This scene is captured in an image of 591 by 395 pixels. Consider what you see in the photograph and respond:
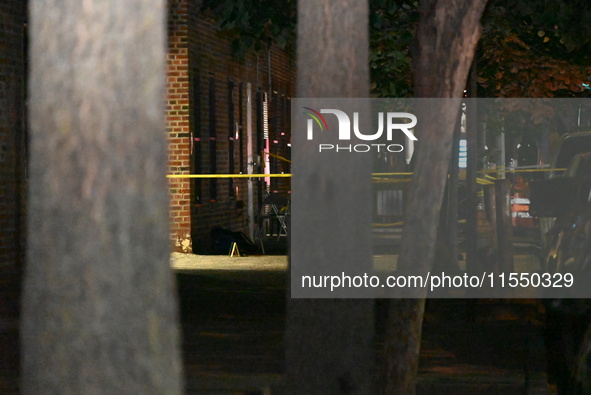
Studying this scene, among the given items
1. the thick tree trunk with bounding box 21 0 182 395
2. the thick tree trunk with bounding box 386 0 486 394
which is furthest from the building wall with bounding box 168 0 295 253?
the thick tree trunk with bounding box 21 0 182 395

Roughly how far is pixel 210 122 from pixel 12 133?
7167 mm

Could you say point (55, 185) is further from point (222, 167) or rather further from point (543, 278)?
point (222, 167)

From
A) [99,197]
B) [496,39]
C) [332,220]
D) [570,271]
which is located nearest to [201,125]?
[496,39]

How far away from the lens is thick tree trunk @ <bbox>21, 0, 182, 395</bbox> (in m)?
4.39

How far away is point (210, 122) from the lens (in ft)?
77.3

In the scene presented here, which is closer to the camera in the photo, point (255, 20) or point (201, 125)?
point (255, 20)

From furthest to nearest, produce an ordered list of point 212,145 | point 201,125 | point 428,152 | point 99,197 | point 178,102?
point 212,145 → point 201,125 → point 178,102 → point 428,152 → point 99,197

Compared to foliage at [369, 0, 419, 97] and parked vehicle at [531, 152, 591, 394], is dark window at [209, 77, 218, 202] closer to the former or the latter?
foliage at [369, 0, 419, 97]

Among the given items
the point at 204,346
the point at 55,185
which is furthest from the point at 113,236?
the point at 204,346

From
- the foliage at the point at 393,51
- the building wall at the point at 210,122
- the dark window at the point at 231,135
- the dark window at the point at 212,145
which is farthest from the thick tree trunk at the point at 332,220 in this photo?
the dark window at the point at 231,135

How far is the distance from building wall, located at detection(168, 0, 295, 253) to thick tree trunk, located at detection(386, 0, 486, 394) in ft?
31.3

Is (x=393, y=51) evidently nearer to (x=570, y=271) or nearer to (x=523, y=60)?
(x=523, y=60)

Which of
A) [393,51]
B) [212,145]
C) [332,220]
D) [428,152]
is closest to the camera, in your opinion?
[332,220]

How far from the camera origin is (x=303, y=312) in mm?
7832
